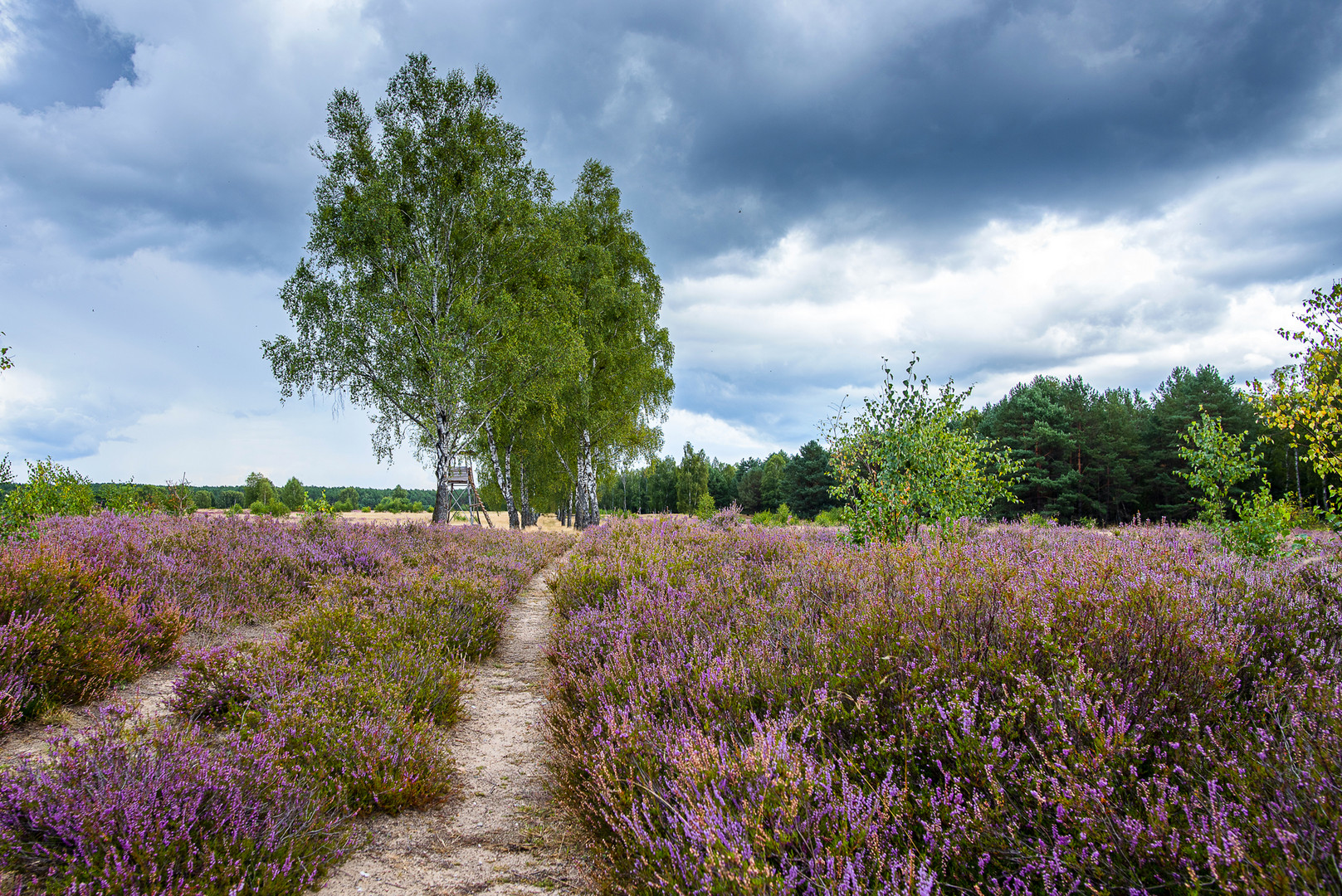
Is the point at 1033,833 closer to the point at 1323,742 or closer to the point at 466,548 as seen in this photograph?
the point at 1323,742

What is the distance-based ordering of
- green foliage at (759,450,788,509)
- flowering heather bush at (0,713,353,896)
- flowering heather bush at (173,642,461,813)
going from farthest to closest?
green foliage at (759,450,788,509), flowering heather bush at (173,642,461,813), flowering heather bush at (0,713,353,896)

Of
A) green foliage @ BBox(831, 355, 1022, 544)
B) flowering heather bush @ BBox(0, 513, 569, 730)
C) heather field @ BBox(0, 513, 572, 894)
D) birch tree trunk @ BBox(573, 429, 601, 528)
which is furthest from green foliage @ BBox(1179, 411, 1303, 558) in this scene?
birch tree trunk @ BBox(573, 429, 601, 528)

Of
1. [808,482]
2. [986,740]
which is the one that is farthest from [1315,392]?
[808,482]

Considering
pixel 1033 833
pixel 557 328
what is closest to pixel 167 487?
pixel 557 328

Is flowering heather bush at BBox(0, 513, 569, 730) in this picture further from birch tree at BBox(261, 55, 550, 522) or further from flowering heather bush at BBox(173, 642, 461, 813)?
birch tree at BBox(261, 55, 550, 522)

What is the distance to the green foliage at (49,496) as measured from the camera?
7582 mm

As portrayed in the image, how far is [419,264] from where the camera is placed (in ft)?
49.6

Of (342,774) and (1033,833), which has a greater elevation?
(1033,833)

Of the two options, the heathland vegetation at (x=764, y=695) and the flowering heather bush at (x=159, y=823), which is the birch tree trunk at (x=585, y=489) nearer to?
the heathland vegetation at (x=764, y=695)

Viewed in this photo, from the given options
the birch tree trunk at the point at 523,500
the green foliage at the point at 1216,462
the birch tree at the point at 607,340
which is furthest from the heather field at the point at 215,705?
the birch tree trunk at the point at 523,500

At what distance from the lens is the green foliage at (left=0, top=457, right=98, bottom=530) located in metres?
7.58

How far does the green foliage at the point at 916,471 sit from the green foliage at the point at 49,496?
34.9 ft

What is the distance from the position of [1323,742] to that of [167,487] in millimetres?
20440

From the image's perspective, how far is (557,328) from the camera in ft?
58.2
